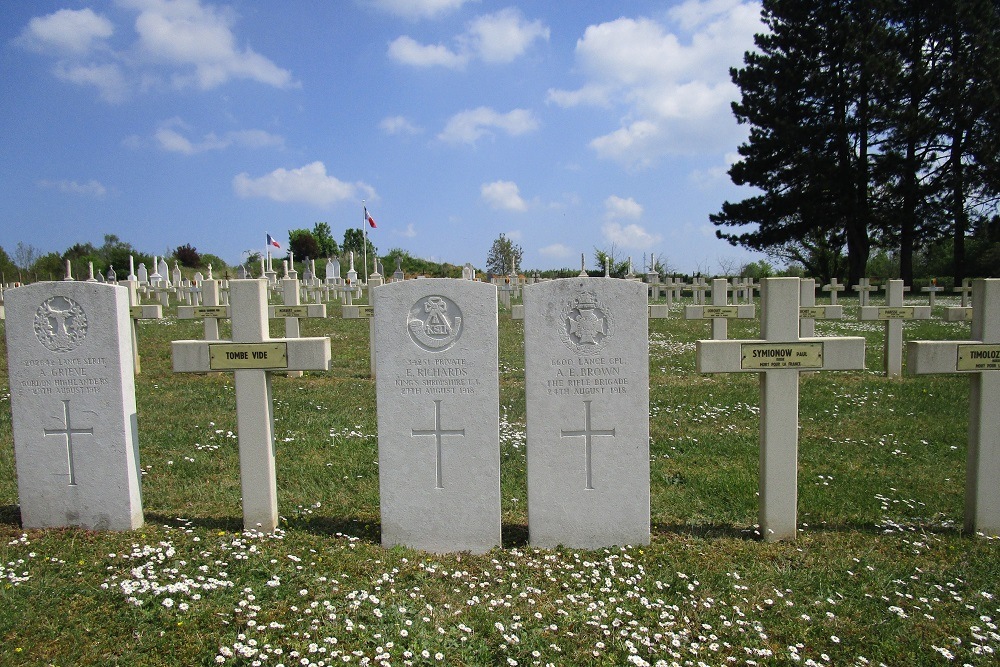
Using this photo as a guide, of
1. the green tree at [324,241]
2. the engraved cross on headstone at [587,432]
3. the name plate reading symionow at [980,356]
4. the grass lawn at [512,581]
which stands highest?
the green tree at [324,241]

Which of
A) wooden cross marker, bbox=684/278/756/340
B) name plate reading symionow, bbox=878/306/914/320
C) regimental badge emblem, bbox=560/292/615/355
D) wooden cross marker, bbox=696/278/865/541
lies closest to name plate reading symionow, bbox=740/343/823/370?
wooden cross marker, bbox=696/278/865/541

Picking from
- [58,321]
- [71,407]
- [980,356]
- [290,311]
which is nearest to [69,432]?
[71,407]

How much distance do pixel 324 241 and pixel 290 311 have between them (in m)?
62.4

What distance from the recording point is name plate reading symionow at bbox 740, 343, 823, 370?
4.78 m

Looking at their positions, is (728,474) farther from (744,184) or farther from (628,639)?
(744,184)

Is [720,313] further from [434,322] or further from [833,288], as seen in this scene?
[833,288]

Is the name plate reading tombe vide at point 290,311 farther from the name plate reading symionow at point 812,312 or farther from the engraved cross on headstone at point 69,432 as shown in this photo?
the name plate reading symionow at point 812,312

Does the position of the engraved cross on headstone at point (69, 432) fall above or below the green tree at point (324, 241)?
below

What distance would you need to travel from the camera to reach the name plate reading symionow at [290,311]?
11.4 metres

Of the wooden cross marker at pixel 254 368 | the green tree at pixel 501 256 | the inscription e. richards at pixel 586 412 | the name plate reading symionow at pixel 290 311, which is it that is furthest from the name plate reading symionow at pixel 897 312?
the green tree at pixel 501 256

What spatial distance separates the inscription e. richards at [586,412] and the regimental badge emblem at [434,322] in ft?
1.75

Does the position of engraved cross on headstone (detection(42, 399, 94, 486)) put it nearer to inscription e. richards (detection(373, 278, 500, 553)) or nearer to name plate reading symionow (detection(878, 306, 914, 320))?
inscription e. richards (detection(373, 278, 500, 553))

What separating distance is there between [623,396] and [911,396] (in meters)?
7.78

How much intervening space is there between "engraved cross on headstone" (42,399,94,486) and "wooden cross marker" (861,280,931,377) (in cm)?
1223
